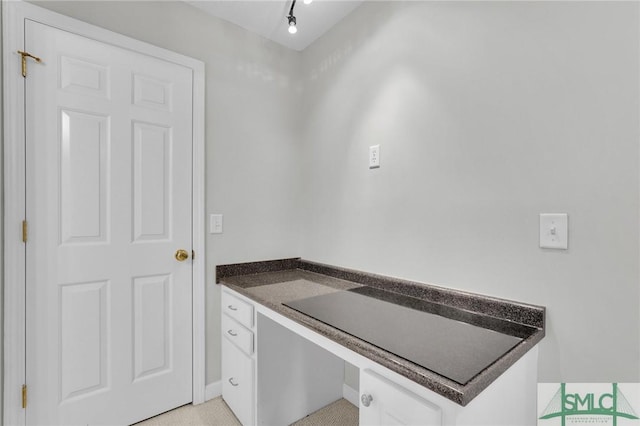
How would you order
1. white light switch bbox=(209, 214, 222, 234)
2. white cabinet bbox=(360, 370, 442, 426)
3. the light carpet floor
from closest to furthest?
white cabinet bbox=(360, 370, 442, 426) → the light carpet floor → white light switch bbox=(209, 214, 222, 234)

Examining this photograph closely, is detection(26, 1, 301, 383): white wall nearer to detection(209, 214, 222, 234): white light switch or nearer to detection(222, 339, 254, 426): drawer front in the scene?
detection(209, 214, 222, 234): white light switch

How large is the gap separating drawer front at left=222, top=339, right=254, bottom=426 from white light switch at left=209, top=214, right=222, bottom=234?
0.67 m

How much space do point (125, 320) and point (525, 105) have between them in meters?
2.10

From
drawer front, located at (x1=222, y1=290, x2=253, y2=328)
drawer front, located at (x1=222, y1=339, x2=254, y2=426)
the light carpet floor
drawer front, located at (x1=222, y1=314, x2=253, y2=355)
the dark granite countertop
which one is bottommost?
the light carpet floor

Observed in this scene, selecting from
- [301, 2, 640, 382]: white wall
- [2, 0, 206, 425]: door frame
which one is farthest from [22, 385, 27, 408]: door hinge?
[301, 2, 640, 382]: white wall

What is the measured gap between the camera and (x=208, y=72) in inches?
72.1

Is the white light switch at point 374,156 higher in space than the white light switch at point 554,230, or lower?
higher

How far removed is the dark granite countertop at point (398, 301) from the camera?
0.77 meters

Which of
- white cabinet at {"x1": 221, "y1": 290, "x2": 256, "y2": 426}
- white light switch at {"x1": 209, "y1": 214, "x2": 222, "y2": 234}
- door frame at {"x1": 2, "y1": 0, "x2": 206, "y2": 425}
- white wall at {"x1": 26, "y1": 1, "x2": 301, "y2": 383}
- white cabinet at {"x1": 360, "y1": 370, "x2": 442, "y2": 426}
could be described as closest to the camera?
white cabinet at {"x1": 360, "y1": 370, "x2": 442, "y2": 426}

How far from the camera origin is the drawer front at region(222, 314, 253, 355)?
1512mm

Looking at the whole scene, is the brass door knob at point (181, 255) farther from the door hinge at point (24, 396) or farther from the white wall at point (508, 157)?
the white wall at point (508, 157)

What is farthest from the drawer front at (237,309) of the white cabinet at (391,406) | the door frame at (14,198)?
the door frame at (14,198)

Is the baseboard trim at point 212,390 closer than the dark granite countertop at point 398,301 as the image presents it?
No

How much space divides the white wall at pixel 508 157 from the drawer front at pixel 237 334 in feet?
2.33
